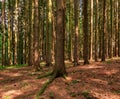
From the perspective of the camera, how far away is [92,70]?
13.9 metres

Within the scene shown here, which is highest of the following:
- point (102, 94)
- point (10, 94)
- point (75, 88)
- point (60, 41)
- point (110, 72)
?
point (60, 41)

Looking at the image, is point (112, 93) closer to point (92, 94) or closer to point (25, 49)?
point (92, 94)

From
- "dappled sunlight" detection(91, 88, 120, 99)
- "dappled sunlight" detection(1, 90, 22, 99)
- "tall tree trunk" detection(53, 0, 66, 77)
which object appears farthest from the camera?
"tall tree trunk" detection(53, 0, 66, 77)

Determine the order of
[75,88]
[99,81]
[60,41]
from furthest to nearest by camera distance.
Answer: [60,41]
[99,81]
[75,88]

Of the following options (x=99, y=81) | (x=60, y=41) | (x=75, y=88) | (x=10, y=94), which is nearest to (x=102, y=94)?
(x=75, y=88)

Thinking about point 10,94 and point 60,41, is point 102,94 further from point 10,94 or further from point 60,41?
point 10,94

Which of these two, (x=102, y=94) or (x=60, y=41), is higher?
(x=60, y=41)

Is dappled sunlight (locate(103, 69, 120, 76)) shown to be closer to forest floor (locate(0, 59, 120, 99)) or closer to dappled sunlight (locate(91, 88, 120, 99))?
forest floor (locate(0, 59, 120, 99))

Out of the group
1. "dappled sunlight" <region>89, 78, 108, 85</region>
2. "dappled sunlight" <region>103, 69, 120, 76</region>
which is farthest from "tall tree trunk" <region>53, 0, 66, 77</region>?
"dappled sunlight" <region>103, 69, 120, 76</region>

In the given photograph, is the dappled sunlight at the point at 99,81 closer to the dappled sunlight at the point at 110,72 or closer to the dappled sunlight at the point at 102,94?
the dappled sunlight at the point at 102,94

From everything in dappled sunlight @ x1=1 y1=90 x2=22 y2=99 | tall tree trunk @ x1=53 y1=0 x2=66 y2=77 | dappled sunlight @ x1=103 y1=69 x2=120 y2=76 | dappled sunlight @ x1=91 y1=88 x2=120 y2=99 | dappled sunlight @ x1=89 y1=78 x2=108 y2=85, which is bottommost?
dappled sunlight @ x1=1 y1=90 x2=22 y2=99

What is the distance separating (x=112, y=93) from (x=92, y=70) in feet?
13.0

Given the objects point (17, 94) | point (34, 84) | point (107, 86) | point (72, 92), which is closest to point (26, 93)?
point (17, 94)

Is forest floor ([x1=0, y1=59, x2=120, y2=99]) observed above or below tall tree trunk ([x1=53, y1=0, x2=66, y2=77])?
below
